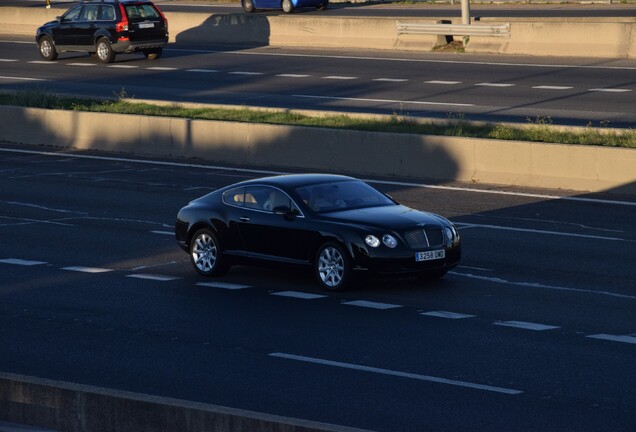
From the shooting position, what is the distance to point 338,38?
4581 centimetres

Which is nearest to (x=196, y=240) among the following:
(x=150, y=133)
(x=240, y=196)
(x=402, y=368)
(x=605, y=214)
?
(x=240, y=196)

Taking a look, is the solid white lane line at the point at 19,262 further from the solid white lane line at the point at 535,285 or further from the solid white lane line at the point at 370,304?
the solid white lane line at the point at 535,285

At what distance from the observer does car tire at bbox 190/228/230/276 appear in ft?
54.6

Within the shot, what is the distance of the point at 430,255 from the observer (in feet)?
49.9

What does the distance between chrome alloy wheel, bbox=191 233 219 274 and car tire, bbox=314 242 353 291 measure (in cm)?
167

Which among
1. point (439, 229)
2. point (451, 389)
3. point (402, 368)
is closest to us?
point (451, 389)

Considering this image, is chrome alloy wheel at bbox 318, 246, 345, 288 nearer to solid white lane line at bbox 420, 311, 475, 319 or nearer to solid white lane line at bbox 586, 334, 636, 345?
solid white lane line at bbox 420, 311, 475, 319

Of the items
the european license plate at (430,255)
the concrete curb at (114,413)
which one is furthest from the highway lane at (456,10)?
the concrete curb at (114,413)

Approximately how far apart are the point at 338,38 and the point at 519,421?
121 feet

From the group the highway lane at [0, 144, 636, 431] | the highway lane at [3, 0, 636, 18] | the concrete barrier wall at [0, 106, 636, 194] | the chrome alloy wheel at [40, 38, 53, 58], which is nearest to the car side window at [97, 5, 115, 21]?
the chrome alloy wheel at [40, 38, 53, 58]

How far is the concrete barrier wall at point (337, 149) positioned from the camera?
22.9 meters

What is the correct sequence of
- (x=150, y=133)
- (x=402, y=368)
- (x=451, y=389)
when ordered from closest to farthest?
(x=451, y=389) < (x=402, y=368) < (x=150, y=133)

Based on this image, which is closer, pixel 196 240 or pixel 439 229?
pixel 439 229

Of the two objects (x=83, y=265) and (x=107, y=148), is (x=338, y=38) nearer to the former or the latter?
(x=107, y=148)
